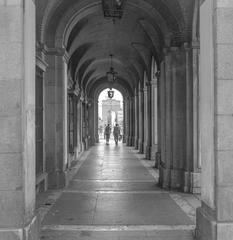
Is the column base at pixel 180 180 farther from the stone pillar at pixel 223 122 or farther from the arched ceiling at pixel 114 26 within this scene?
the stone pillar at pixel 223 122

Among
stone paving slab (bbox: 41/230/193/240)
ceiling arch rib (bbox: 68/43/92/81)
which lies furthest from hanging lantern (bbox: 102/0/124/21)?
ceiling arch rib (bbox: 68/43/92/81)

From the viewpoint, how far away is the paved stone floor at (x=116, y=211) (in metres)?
5.59

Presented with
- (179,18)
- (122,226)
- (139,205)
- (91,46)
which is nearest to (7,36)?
(122,226)

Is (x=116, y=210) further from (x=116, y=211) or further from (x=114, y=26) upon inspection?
(x=114, y=26)

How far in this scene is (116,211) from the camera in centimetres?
699

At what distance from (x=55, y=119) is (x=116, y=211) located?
3.63 metres

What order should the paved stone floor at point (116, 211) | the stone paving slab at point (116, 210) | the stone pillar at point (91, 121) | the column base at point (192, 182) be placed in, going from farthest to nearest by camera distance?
the stone pillar at point (91, 121) < the column base at point (192, 182) < the stone paving slab at point (116, 210) < the paved stone floor at point (116, 211)

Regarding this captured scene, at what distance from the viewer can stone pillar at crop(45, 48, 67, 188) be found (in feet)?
31.7

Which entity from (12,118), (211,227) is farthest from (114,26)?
(211,227)

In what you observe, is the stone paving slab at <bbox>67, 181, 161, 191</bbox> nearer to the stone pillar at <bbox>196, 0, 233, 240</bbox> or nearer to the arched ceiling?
the arched ceiling

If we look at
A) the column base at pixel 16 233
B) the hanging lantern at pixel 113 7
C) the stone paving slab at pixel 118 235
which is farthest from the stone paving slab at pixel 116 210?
the hanging lantern at pixel 113 7

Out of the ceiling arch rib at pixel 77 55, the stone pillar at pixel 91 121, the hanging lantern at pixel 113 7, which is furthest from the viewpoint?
the stone pillar at pixel 91 121

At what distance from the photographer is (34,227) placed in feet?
15.4

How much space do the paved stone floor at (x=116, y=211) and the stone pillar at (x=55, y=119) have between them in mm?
553
